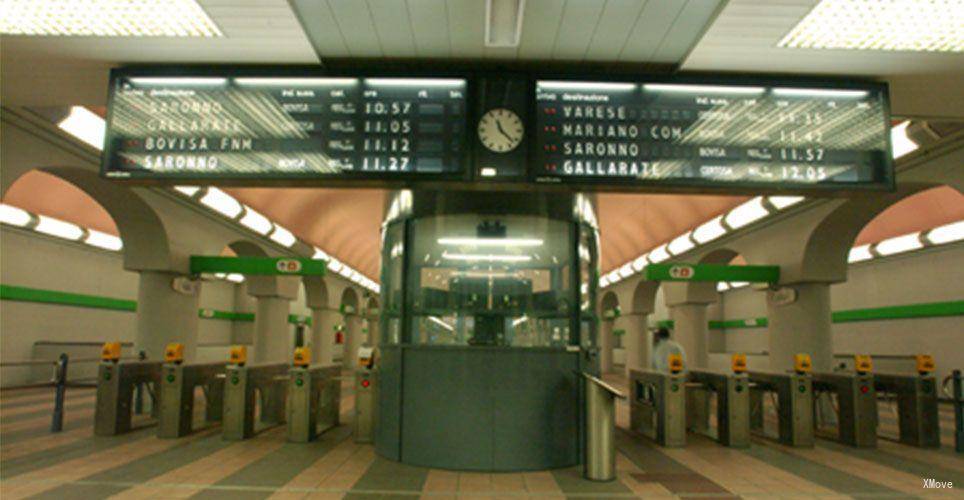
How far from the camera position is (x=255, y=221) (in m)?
13.2

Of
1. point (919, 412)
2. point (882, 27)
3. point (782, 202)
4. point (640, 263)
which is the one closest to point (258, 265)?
point (782, 202)

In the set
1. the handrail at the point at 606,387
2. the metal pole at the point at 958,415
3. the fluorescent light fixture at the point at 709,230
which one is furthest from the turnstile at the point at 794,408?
the fluorescent light fixture at the point at 709,230

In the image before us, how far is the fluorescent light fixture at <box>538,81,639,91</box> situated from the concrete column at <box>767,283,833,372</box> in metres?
8.09

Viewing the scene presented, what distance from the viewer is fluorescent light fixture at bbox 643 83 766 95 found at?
488 centimetres

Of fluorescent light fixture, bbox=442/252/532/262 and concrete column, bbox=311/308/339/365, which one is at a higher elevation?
fluorescent light fixture, bbox=442/252/532/262

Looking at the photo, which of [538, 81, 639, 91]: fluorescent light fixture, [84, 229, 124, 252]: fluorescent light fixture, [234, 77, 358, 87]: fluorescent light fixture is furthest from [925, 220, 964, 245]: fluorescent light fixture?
[84, 229, 124, 252]: fluorescent light fixture

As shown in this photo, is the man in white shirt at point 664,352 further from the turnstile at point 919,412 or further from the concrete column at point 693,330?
the concrete column at point 693,330

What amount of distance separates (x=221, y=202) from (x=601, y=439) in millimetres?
8780

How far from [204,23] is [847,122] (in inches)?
189

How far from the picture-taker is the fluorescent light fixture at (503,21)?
3.75 metres

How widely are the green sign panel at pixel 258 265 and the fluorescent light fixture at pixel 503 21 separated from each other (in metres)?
8.21

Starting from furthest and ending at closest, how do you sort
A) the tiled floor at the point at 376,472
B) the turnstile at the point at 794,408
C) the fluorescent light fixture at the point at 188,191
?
the fluorescent light fixture at the point at 188,191 < the turnstile at the point at 794,408 < the tiled floor at the point at 376,472

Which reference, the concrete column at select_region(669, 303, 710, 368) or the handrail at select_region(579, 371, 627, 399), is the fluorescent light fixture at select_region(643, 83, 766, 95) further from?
the concrete column at select_region(669, 303, 710, 368)

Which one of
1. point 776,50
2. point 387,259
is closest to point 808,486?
point 776,50
